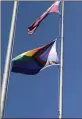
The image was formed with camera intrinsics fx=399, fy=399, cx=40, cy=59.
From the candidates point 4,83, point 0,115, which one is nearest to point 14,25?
point 4,83

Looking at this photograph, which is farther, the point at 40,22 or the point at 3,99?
the point at 40,22

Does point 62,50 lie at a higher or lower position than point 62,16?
lower

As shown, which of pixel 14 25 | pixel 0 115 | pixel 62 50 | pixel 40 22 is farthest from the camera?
pixel 40 22

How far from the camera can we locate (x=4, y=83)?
13.1 metres

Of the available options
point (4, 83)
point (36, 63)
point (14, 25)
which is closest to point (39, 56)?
point (36, 63)

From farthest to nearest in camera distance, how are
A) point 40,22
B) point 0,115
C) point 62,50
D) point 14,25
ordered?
point 40,22 → point 62,50 → point 14,25 → point 0,115

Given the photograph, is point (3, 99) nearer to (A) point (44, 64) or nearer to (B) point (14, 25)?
(B) point (14, 25)

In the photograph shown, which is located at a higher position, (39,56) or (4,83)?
(39,56)

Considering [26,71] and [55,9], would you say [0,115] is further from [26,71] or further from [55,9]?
[55,9]

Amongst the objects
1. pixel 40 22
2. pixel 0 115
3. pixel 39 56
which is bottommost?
pixel 0 115

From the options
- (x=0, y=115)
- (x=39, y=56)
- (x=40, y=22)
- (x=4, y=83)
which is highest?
(x=40, y=22)

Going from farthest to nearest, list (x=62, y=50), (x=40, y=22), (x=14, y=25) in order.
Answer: (x=40, y=22)
(x=62, y=50)
(x=14, y=25)

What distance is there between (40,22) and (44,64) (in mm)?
2046

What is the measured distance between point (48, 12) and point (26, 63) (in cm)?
287
